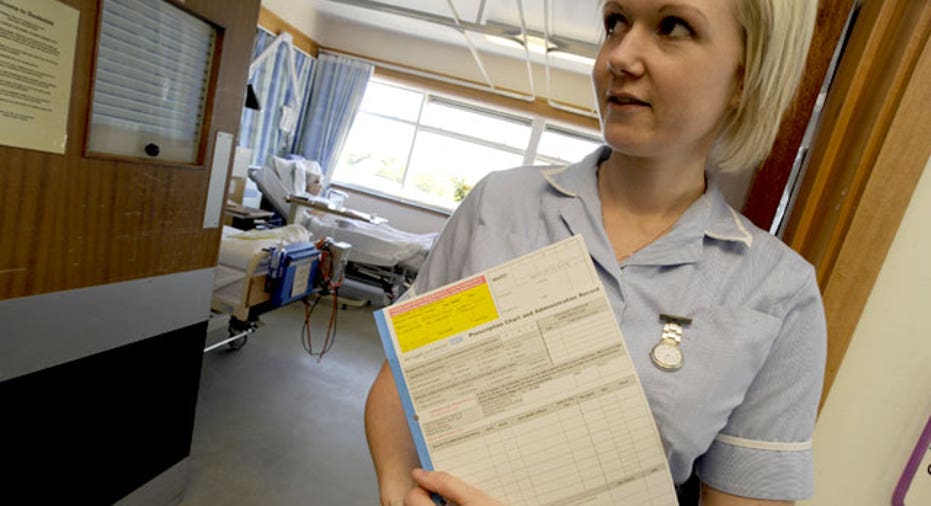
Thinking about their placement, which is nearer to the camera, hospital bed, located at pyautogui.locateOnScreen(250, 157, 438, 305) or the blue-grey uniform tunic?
the blue-grey uniform tunic

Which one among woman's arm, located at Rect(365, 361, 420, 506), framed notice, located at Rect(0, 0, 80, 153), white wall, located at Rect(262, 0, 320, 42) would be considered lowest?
woman's arm, located at Rect(365, 361, 420, 506)

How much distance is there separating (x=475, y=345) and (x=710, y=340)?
12.6 inches

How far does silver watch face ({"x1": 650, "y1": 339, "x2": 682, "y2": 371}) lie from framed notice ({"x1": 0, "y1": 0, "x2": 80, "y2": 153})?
1.26 metres

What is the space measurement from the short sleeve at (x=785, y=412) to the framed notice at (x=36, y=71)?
1.41 metres

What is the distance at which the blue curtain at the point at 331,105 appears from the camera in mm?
7273

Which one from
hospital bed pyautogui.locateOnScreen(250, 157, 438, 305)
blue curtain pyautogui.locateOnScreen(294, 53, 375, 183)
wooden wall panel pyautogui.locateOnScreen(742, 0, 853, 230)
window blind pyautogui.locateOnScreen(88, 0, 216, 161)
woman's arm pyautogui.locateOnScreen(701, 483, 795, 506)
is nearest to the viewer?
woman's arm pyautogui.locateOnScreen(701, 483, 795, 506)

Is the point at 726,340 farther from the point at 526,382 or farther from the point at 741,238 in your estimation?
the point at 526,382

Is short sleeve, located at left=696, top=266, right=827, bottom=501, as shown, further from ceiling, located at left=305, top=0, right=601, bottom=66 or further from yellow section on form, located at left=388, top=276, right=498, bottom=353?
ceiling, located at left=305, top=0, right=601, bottom=66

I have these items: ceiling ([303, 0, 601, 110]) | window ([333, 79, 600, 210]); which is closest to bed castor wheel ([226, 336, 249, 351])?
ceiling ([303, 0, 601, 110])

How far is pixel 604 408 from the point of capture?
63cm

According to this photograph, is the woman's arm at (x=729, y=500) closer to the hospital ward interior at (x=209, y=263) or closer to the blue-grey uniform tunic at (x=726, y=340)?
the blue-grey uniform tunic at (x=726, y=340)

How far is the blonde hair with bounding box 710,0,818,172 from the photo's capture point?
668 millimetres

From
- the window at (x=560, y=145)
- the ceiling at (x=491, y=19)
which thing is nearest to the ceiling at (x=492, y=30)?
the ceiling at (x=491, y=19)

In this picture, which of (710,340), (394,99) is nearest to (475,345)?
(710,340)
